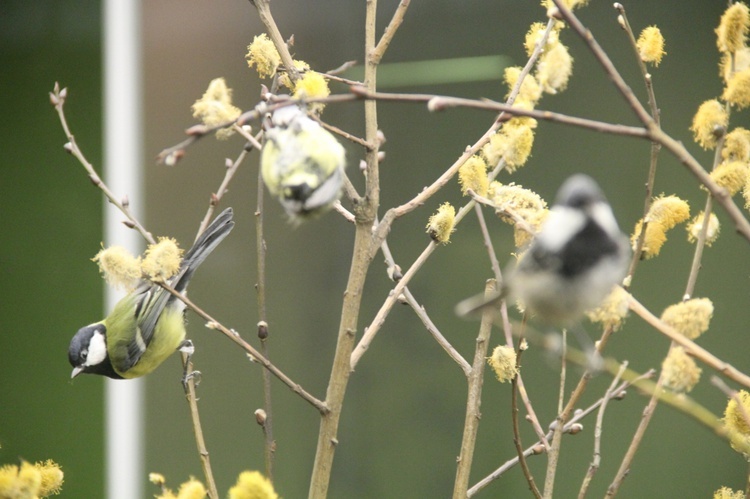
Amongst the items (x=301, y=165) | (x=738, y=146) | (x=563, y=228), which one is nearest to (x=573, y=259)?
(x=563, y=228)

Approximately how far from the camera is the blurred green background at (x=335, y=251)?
1268mm

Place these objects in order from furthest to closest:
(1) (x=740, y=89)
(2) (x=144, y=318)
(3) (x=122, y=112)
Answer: (3) (x=122, y=112), (2) (x=144, y=318), (1) (x=740, y=89)

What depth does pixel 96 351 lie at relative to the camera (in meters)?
0.85

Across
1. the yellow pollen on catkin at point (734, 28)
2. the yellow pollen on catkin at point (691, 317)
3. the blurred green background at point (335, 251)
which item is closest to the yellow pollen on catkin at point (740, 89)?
the yellow pollen on catkin at point (734, 28)

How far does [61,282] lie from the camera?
4.43 feet

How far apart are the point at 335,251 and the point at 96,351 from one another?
2.23 ft

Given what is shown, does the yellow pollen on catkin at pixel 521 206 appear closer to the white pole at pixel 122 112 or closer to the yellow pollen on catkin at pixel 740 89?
the yellow pollen on catkin at pixel 740 89

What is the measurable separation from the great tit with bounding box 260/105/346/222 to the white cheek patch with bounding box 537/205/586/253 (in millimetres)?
104

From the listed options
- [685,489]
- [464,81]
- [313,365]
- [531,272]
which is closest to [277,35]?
[531,272]

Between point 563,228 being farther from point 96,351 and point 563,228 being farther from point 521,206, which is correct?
point 96,351

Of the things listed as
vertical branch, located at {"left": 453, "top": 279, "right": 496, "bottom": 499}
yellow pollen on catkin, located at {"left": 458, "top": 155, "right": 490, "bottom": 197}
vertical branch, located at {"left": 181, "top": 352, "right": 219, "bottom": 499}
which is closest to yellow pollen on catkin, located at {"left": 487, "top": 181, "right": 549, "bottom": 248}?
yellow pollen on catkin, located at {"left": 458, "top": 155, "right": 490, "bottom": 197}

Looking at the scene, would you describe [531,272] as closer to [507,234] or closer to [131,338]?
[131,338]

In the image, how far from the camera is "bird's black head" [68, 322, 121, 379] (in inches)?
32.7

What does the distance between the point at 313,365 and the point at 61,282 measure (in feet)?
1.65
